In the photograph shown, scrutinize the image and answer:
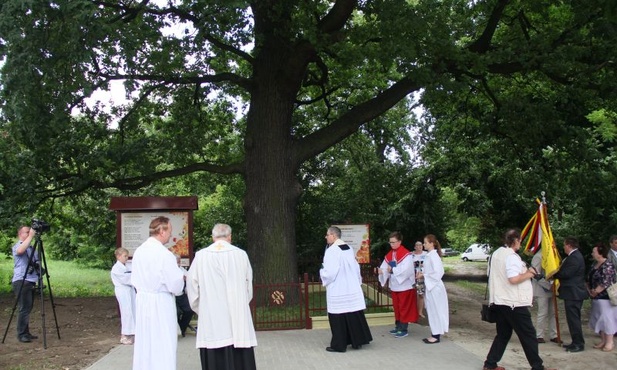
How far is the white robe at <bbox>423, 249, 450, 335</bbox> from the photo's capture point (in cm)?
899

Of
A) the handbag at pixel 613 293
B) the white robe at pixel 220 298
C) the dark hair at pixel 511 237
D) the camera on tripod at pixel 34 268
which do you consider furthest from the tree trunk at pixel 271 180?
the handbag at pixel 613 293

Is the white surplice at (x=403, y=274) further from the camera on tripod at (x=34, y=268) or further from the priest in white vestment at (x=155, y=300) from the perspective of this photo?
the camera on tripod at (x=34, y=268)

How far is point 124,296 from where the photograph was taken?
9.43 m

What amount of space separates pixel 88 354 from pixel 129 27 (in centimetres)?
565

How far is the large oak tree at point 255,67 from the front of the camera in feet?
30.1

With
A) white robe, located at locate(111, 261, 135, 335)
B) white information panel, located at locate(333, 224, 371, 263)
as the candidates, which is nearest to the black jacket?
white information panel, located at locate(333, 224, 371, 263)

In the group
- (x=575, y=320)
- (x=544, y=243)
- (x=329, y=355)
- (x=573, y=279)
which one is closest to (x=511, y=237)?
(x=544, y=243)

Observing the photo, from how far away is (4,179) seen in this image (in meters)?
12.9

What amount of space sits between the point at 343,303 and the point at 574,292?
3.60 m

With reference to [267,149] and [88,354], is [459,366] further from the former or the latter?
[267,149]

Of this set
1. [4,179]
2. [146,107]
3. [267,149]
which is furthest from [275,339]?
[146,107]

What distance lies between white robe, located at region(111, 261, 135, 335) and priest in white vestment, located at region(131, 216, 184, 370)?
313cm

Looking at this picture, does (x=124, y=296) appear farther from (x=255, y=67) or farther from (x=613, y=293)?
(x=613, y=293)

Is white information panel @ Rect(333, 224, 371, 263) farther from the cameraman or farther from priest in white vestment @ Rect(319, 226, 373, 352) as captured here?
the cameraman
